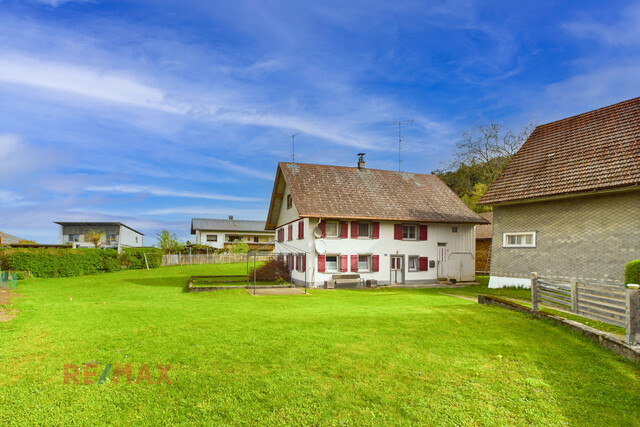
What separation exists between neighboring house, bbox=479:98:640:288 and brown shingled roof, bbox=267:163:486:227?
19.4 ft

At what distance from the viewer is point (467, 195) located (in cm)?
5209

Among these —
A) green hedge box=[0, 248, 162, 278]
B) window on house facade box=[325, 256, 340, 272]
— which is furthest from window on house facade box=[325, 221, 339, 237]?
green hedge box=[0, 248, 162, 278]

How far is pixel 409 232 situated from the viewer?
26328 millimetres

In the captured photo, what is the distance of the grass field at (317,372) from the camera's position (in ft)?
18.0

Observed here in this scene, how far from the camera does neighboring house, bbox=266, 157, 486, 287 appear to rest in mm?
24172

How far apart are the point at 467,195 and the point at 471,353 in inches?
1853

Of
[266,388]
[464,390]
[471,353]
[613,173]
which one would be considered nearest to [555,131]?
[613,173]

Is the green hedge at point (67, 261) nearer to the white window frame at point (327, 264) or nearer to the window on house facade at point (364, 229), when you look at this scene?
the white window frame at point (327, 264)

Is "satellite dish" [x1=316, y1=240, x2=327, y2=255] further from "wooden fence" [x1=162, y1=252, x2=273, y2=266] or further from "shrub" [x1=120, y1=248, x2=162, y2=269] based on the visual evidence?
"shrub" [x1=120, y1=248, x2=162, y2=269]

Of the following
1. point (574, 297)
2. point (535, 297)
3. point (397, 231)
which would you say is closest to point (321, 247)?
point (397, 231)

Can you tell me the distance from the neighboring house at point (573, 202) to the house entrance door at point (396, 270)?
575 cm

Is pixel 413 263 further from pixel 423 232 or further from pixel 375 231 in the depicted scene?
pixel 375 231

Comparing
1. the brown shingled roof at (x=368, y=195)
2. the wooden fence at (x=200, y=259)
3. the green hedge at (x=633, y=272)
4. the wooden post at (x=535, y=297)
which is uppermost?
the brown shingled roof at (x=368, y=195)

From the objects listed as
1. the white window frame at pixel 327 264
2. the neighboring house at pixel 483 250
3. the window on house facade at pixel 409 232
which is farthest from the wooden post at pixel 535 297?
the neighboring house at pixel 483 250
